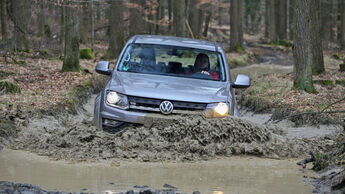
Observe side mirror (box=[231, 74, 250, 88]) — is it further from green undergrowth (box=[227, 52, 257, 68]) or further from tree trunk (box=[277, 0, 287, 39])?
tree trunk (box=[277, 0, 287, 39])

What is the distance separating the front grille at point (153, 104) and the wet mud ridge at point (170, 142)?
0.48 ft

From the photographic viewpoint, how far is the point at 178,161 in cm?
721

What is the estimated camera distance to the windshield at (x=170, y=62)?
27.8 feet

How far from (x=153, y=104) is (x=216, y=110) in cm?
92

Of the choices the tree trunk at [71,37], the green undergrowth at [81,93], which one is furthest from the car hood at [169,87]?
the tree trunk at [71,37]

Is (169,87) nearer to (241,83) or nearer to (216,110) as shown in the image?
(216,110)

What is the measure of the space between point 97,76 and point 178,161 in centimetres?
1155

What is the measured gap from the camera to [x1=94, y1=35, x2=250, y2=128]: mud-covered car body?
7234 millimetres

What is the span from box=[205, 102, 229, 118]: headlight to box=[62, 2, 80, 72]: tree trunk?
11.1 m

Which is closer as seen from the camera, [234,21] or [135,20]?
[135,20]

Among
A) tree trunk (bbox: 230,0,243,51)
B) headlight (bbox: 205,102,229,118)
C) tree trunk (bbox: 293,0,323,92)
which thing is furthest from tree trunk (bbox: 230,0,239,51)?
headlight (bbox: 205,102,229,118)

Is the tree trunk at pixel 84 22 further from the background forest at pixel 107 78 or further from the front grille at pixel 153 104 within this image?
the front grille at pixel 153 104

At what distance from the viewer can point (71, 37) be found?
58.0 feet

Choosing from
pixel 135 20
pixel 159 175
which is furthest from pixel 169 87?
pixel 135 20
